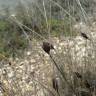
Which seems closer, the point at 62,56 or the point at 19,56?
the point at 62,56

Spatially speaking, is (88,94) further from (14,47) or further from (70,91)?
(14,47)

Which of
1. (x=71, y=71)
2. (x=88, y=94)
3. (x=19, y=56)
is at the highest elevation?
(x=71, y=71)

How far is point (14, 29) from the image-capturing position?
4672 mm

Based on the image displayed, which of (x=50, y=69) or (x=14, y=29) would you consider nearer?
(x=50, y=69)

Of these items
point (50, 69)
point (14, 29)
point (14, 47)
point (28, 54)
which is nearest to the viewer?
point (50, 69)

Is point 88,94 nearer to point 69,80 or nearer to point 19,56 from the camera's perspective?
point 69,80

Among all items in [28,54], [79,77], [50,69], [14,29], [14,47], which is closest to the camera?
[79,77]

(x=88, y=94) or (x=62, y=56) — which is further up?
(x=62, y=56)

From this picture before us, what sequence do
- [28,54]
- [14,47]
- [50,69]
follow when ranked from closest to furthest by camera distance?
[50,69] < [28,54] < [14,47]

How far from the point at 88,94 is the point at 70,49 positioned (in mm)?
341

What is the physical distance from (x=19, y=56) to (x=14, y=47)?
20cm

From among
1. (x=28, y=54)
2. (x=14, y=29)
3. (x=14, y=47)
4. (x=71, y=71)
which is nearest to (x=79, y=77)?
(x=71, y=71)

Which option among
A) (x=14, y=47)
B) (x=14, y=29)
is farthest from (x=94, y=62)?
(x=14, y=29)

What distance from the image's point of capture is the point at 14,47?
4.30m
